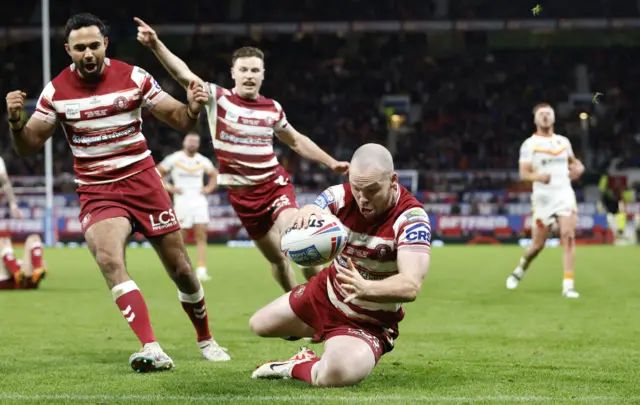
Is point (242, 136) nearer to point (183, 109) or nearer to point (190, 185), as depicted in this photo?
point (183, 109)

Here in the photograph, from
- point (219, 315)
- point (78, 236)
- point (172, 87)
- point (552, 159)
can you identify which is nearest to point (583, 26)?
point (172, 87)

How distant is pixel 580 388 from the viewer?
18.8 ft

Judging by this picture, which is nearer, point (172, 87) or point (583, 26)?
point (583, 26)

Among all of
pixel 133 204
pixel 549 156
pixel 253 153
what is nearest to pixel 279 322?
pixel 133 204

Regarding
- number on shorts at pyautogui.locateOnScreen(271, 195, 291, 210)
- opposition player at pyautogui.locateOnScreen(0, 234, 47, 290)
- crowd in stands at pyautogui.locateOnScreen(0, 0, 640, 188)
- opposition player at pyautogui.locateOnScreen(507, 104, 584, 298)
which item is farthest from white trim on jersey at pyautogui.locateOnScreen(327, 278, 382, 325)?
crowd in stands at pyautogui.locateOnScreen(0, 0, 640, 188)

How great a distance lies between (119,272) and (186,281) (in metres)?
0.61

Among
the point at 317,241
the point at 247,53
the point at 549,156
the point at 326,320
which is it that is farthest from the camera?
the point at 549,156

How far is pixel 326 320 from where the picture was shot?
20.0 ft

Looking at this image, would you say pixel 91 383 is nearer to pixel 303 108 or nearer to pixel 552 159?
pixel 552 159

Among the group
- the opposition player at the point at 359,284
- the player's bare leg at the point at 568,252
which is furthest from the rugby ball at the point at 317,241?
the player's bare leg at the point at 568,252

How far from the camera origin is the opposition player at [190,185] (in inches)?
674

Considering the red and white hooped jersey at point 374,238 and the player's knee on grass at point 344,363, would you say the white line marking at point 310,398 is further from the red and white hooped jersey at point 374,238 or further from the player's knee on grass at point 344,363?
the red and white hooped jersey at point 374,238

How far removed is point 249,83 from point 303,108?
30.0 m

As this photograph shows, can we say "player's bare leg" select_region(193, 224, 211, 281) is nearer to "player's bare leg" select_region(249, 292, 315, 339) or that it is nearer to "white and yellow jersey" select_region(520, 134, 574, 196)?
"white and yellow jersey" select_region(520, 134, 574, 196)
